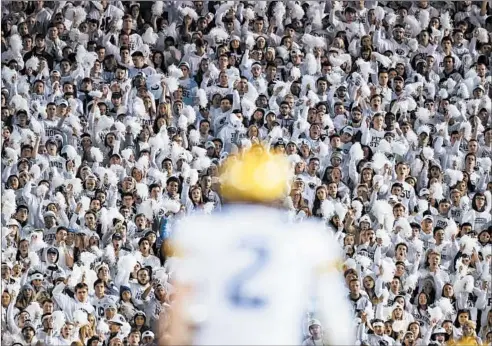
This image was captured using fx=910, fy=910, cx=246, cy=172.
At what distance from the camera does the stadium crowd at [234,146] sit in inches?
118

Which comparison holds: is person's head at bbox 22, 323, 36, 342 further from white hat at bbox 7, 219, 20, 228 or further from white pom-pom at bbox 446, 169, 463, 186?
white pom-pom at bbox 446, 169, 463, 186

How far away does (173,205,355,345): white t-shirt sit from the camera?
2971 mm

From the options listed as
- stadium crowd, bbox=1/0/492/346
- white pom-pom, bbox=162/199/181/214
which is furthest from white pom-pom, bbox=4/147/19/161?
white pom-pom, bbox=162/199/181/214

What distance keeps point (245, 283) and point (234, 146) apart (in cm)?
47

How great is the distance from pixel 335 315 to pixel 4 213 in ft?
3.76

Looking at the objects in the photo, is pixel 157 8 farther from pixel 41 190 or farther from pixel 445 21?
pixel 445 21

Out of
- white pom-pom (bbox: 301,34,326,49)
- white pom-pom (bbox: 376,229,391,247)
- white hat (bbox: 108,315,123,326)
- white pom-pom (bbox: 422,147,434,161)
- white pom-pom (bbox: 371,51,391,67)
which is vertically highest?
white pom-pom (bbox: 301,34,326,49)

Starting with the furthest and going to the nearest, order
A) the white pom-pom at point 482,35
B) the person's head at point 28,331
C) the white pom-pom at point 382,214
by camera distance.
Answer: the white pom-pom at point 482,35 < the white pom-pom at point 382,214 < the person's head at point 28,331

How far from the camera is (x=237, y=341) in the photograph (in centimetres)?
298

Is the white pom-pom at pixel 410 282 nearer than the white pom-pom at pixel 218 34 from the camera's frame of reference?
Yes

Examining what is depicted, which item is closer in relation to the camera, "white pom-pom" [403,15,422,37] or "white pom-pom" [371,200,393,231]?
"white pom-pom" [371,200,393,231]

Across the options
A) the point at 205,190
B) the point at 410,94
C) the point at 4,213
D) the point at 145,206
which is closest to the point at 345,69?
the point at 410,94

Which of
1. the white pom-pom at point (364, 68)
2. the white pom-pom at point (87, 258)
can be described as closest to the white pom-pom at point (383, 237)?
the white pom-pom at point (364, 68)

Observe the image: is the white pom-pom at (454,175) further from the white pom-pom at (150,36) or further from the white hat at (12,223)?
the white hat at (12,223)
